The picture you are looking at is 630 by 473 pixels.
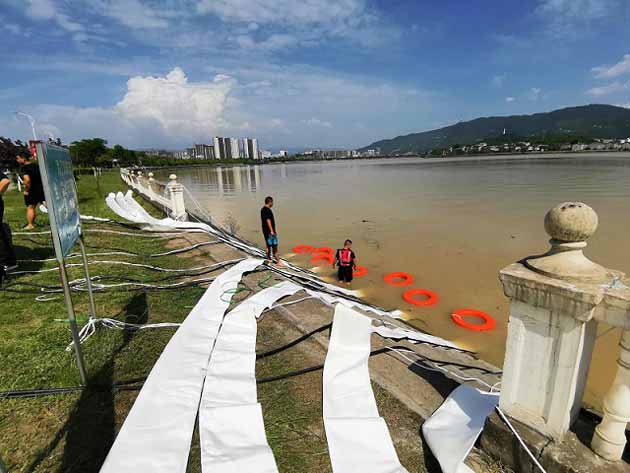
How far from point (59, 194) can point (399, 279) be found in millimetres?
7080

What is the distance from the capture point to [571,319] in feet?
5.44

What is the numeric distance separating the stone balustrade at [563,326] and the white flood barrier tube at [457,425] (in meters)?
0.40

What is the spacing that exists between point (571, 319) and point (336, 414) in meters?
1.69

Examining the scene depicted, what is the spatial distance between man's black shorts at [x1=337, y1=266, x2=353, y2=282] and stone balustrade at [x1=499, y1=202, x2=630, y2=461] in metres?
5.81

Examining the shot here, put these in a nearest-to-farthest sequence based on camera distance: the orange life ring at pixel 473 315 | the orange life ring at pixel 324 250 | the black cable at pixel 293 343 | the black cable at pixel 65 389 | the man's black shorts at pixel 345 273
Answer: the black cable at pixel 65 389 → the black cable at pixel 293 343 → the orange life ring at pixel 473 315 → the man's black shorts at pixel 345 273 → the orange life ring at pixel 324 250

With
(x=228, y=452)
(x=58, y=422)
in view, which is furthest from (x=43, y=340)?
(x=228, y=452)

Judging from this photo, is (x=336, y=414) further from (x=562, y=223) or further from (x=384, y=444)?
(x=562, y=223)

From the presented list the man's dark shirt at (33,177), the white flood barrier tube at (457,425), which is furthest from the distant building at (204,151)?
the white flood barrier tube at (457,425)

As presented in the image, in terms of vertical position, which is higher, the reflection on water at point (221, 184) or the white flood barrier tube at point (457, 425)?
the white flood barrier tube at point (457, 425)

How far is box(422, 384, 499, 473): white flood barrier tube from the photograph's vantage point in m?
2.02

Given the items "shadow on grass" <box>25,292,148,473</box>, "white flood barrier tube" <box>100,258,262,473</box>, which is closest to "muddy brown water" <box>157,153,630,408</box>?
"white flood barrier tube" <box>100,258,262,473</box>

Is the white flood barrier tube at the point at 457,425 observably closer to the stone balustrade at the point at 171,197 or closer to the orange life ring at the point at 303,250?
the orange life ring at the point at 303,250

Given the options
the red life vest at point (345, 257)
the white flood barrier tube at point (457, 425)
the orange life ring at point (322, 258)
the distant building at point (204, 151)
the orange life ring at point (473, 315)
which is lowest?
the orange life ring at point (473, 315)

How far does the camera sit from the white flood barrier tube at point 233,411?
2.08m
